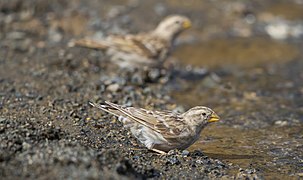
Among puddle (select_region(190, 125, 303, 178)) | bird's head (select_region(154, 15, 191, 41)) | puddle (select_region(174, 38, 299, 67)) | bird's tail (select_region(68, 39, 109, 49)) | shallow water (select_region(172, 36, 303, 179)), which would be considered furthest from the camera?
puddle (select_region(174, 38, 299, 67))

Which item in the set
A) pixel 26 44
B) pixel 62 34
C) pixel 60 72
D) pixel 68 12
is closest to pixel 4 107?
pixel 60 72

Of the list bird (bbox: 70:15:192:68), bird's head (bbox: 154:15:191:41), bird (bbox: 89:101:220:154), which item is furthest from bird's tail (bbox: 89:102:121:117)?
bird's head (bbox: 154:15:191:41)

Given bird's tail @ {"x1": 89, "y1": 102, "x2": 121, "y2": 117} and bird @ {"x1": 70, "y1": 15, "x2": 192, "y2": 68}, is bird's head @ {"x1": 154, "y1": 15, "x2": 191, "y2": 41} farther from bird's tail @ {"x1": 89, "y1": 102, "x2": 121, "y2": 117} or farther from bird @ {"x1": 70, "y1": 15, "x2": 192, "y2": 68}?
bird's tail @ {"x1": 89, "y1": 102, "x2": 121, "y2": 117}

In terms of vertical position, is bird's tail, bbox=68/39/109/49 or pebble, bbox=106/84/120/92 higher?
bird's tail, bbox=68/39/109/49

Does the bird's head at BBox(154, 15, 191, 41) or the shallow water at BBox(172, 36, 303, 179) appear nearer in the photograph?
the shallow water at BBox(172, 36, 303, 179)

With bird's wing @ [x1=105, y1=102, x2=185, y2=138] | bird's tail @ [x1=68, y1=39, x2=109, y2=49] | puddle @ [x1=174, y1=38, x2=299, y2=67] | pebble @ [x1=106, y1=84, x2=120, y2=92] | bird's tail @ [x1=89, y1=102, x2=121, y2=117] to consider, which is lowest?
pebble @ [x1=106, y1=84, x2=120, y2=92]

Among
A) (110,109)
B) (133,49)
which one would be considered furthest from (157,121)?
(133,49)

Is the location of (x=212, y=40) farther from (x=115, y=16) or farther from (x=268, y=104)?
(x=268, y=104)

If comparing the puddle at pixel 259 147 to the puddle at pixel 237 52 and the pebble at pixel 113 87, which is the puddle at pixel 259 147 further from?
the puddle at pixel 237 52

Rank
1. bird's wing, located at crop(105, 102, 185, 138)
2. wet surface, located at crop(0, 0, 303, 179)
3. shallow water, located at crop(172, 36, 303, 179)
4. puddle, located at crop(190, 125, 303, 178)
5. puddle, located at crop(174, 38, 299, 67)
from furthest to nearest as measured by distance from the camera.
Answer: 1. puddle, located at crop(174, 38, 299, 67)
2. shallow water, located at crop(172, 36, 303, 179)
3. puddle, located at crop(190, 125, 303, 178)
4. bird's wing, located at crop(105, 102, 185, 138)
5. wet surface, located at crop(0, 0, 303, 179)
